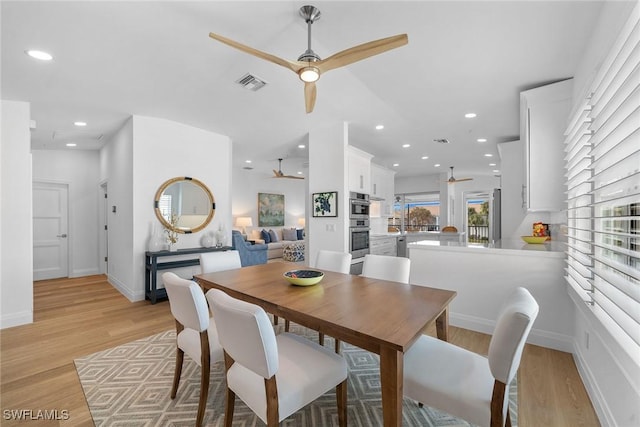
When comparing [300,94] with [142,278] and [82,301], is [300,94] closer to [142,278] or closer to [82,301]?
[142,278]

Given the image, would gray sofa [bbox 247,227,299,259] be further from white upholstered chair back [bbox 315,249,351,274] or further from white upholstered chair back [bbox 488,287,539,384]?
white upholstered chair back [bbox 488,287,539,384]

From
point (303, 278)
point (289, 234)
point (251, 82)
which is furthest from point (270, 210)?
point (303, 278)

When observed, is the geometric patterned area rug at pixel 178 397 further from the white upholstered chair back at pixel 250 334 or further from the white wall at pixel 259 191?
the white wall at pixel 259 191

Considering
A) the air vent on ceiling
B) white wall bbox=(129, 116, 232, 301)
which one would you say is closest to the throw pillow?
white wall bbox=(129, 116, 232, 301)

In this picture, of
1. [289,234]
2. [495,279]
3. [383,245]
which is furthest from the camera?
[289,234]

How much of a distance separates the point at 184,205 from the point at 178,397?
324 centimetres

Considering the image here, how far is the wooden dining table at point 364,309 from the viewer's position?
1.15 meters

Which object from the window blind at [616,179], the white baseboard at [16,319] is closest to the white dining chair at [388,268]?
the window blind at [616,179]

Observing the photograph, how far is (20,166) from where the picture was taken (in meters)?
3.24

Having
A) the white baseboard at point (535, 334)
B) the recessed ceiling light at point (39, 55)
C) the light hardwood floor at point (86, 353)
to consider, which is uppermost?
the recessed ceiling light at point (39, 55)

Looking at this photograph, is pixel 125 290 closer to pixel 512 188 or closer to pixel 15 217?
pixel 15 217

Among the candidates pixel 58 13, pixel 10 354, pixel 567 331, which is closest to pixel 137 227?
pixel 10 354

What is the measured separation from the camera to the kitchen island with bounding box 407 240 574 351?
8.42 ft

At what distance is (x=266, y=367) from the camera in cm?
116
